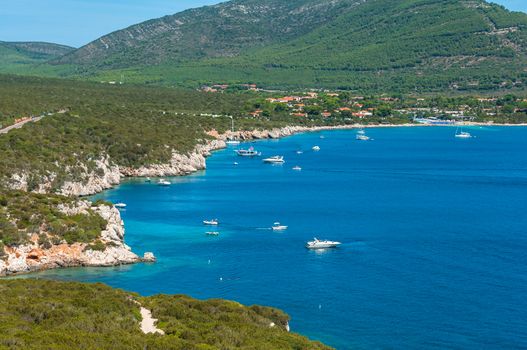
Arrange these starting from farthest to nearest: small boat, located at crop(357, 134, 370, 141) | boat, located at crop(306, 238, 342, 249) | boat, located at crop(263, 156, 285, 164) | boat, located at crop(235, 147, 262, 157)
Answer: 1. small boat, located at crop(357, 134, 370, 141)
2. boat, located at crop(235, 147, 262, 157)
3. boat, located at crop(263, 156, 285, 164)
4. boat, located at crop(306, 238, 342, 249)

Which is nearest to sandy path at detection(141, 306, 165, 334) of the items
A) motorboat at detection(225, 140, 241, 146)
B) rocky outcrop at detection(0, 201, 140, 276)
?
rocky outcrop at detection(0, 201, 140, 276)

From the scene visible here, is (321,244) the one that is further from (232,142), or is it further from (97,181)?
(232,142)

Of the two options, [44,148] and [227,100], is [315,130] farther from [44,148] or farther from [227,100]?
[44,148]

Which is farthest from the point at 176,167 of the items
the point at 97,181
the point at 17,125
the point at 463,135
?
the point at 463,135

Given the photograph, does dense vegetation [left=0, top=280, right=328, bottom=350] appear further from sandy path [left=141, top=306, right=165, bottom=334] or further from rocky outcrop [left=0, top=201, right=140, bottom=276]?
rocky outcrop [left=0, top=201, right=140, bottom=276]

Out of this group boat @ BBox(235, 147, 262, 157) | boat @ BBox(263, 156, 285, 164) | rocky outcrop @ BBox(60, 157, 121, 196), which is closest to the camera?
rocky outcrop @ BBox(60, 157, 121, 196)

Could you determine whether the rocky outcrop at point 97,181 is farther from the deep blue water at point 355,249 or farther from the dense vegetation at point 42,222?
the dense vegetation at point 42,222

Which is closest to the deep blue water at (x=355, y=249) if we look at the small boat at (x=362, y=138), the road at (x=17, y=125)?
the road at (x=17, y=125)
